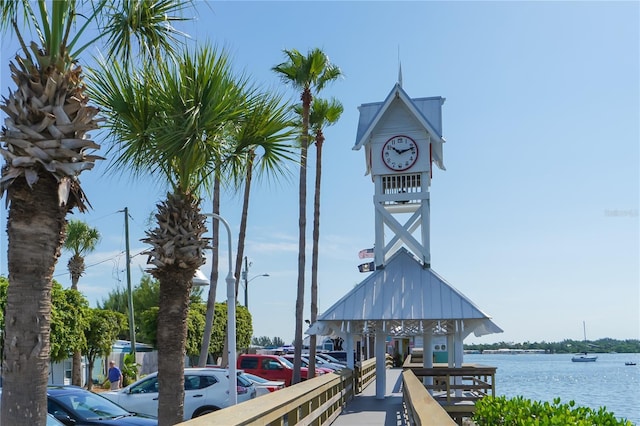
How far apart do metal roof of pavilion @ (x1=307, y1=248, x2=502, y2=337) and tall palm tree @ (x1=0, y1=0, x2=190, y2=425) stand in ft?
43.7

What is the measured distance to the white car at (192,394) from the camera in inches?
626

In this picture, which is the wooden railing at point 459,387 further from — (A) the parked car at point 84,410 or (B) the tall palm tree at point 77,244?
(B) the tall palm tree at point 77,244

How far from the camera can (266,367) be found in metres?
28.4

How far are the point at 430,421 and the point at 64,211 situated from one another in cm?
445

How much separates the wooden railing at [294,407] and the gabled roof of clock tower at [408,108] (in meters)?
7.77

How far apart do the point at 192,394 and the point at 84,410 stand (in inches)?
183

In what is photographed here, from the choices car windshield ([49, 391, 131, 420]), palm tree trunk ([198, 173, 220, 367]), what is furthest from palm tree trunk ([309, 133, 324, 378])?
car windshield ([49, 391, 131, 420])

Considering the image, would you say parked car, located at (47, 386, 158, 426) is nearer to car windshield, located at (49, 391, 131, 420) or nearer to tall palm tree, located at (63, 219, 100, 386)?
car windshield, located at (49, 391, 131, 420)

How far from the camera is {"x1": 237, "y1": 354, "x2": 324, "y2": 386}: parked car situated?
27969 millimetres

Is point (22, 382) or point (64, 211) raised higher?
point (64, 211)

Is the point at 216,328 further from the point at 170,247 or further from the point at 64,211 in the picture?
the point at 64,211

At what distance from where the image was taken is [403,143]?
2352 centimetres

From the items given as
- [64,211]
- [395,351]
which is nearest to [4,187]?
[64,211]

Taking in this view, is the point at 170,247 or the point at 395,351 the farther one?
the point at 395,351
